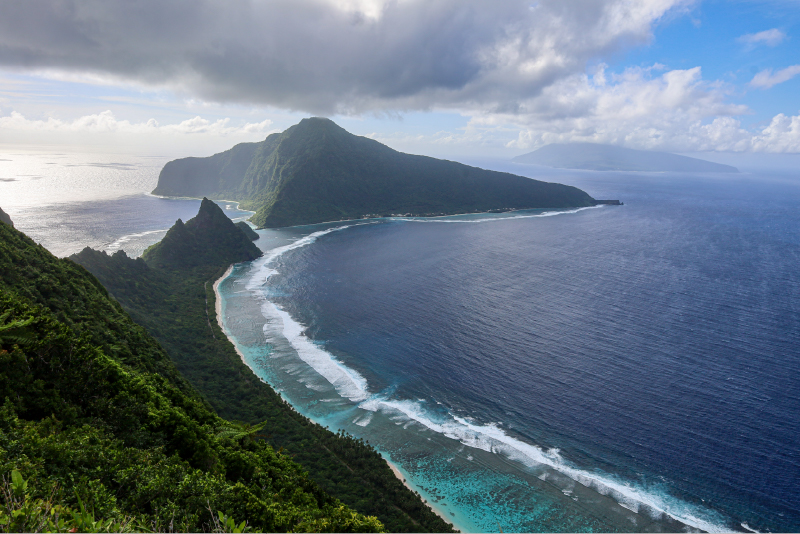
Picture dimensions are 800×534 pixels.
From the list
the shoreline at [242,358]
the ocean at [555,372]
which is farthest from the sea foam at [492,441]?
the shoreline at [242,358]

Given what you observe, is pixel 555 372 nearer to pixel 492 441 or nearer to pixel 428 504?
pixel 492 441

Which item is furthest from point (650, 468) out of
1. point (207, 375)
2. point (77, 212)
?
point (77, 212)

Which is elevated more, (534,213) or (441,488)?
(534,213)

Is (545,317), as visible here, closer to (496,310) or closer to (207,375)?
(496,310)

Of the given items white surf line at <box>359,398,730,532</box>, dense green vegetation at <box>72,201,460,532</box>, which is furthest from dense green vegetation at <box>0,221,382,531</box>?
white surf line at <box>359,398,730,532</box>

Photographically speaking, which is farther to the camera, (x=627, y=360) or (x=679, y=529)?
(x=627, y=360)

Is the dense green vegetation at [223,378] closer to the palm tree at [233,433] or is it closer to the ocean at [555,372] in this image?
the ocean at [555,372]

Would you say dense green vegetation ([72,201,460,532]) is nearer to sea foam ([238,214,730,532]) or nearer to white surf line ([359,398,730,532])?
sea foam ([238,214,730,532])
